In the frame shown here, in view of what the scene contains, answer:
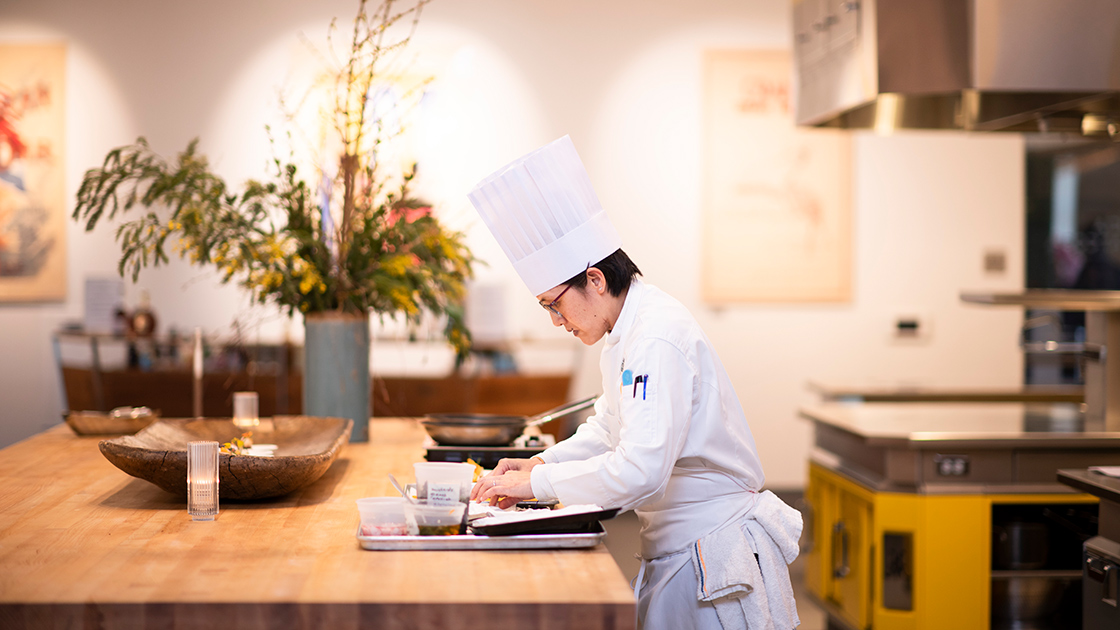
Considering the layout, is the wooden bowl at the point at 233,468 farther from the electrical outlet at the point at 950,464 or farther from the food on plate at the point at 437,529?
the electrical outlet at the point at 950,464

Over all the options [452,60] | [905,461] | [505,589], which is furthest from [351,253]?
[452,60]

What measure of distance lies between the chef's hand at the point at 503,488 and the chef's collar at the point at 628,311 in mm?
286

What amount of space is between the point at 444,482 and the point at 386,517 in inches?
4.3

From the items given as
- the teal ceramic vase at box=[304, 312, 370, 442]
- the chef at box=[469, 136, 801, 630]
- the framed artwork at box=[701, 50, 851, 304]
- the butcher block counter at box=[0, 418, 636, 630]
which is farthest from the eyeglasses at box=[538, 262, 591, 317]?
the framed artwork at box=[701, 50, 851, 304]

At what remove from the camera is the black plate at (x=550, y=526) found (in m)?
1.39

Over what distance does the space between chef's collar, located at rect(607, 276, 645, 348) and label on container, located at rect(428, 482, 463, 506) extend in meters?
0.40

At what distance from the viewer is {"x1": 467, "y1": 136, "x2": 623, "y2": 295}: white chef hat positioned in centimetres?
164

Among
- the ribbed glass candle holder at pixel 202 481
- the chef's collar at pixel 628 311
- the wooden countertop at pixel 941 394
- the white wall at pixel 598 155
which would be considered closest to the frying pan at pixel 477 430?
the chef's collar at pixel 628 311

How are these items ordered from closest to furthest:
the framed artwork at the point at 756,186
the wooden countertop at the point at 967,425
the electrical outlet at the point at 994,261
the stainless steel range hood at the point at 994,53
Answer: the stainless steel range hood at the point at 994,53, the wooden countertop at the point at 967,425, the framed artwork at the point at 756,186, the electrical outlet at the point at 994,261

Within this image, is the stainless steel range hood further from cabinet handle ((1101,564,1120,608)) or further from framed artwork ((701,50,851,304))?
framed artwork ((701,50,851,304))

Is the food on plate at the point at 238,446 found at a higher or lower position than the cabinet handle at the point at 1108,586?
higher

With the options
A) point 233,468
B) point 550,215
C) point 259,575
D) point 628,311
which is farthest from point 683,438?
point 233,468

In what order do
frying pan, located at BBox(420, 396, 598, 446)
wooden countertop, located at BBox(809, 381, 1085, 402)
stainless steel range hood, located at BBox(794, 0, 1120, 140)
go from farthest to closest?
1. wooden countertop, located at BBox(809, 381, 1085, 402)
2. stainless steel range hood, located at BBox(794, 0, 1120, 140)
3. frying pan, located at BBox(420, 396, 598, 446)

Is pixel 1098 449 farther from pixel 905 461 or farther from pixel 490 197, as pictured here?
pixel 490 197
